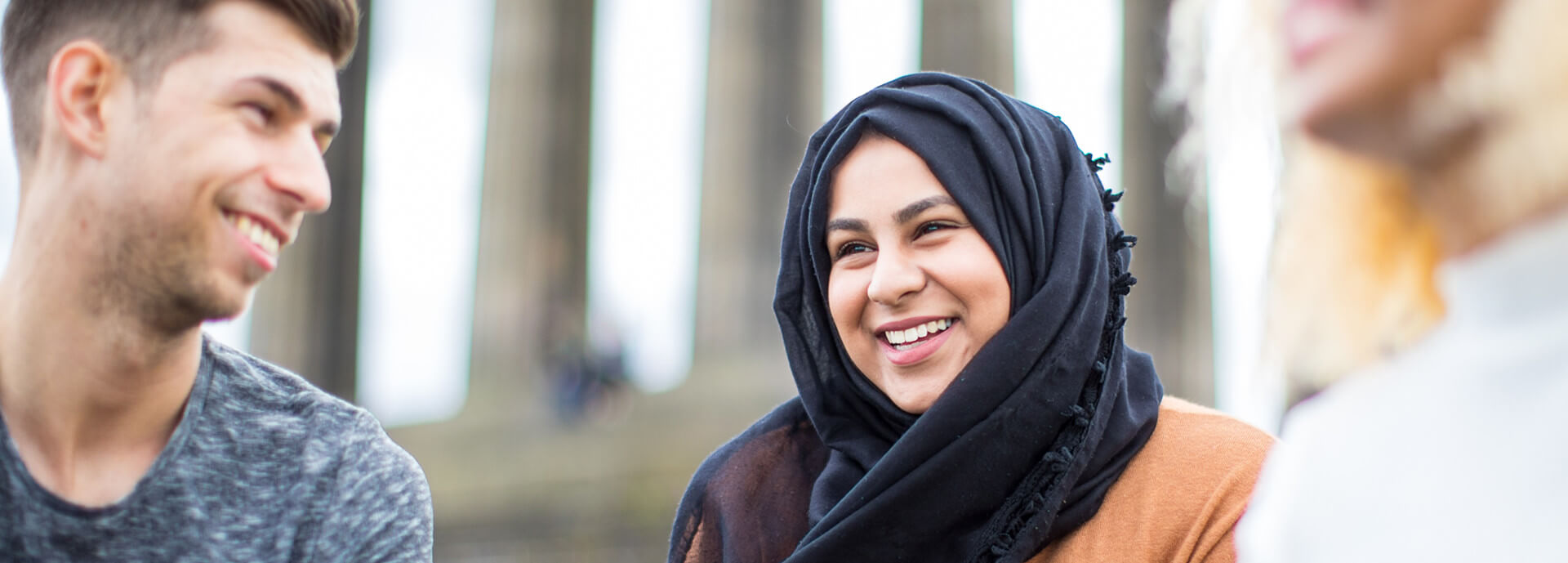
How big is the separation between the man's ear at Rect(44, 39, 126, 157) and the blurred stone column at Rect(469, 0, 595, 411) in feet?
59.4

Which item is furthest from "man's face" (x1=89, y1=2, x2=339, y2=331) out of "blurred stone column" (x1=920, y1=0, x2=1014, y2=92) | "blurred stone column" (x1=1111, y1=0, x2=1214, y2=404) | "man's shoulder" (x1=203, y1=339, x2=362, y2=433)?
"blurred stone column" (x1=1111, y1=0, x2=1214, y2=404)

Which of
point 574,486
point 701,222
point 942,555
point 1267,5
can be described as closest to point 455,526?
point 574,486

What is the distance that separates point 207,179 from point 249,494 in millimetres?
468

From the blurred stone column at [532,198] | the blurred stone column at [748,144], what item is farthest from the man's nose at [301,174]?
the blurred stone column at [532,198]

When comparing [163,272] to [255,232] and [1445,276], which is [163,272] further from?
[1445,276]

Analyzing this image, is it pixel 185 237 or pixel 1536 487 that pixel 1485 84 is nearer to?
pixel 1536 487

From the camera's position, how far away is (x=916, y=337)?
9.26ft

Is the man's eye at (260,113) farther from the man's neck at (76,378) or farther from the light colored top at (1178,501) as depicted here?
the light colored top at (1178,501)

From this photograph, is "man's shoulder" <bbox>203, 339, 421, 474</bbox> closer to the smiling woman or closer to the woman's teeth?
the smiling woman

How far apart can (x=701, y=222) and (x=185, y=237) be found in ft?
54.9

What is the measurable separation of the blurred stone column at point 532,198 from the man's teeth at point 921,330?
57.6 feet

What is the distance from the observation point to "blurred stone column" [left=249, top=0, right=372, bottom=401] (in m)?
21.4

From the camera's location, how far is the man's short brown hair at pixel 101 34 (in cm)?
212

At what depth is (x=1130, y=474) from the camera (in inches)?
107
